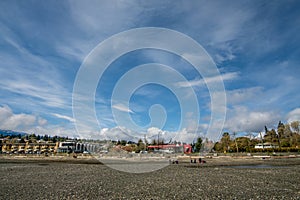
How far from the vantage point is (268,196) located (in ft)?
39.3

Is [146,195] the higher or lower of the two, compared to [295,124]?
lower

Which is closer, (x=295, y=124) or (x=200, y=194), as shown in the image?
(x=200, y=194)

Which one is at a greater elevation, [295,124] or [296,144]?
[295,124]

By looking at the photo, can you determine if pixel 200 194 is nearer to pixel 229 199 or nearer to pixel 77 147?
pixel 229 199

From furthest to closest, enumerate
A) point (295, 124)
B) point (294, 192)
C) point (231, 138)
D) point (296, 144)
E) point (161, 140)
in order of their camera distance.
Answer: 1. point (161, 140)
2. point (231, 138)
3. point (295, 124)
4. point (296, 144)
5. point (294, 192)

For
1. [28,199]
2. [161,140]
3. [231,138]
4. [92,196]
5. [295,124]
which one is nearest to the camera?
[28,199]

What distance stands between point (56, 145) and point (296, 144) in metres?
140

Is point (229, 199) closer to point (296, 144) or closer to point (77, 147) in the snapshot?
point (296, 144)

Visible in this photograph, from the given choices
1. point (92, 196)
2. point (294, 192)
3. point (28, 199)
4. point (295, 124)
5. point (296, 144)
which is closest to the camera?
point (28, 199)

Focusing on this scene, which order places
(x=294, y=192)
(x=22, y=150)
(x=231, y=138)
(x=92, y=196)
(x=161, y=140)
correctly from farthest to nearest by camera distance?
1. (x=22, y=150)
2. (x=161, y=140)
3. (x=231, y=138)
4. (x=294, y=192)
5. (x=92, y=196)

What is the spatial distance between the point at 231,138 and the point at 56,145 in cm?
11584

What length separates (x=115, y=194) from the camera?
12.5 m

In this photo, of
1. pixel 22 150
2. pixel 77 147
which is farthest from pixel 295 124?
pixel 22 150

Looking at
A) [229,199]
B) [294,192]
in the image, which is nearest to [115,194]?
[229,199]
